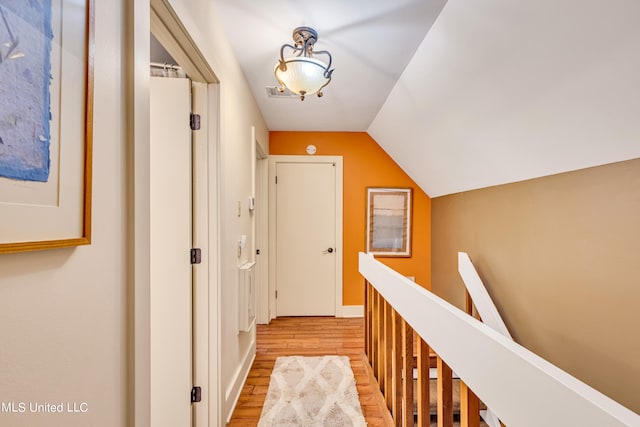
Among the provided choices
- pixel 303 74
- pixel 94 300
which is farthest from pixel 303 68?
pixel 94 300

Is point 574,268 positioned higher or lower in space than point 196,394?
higher

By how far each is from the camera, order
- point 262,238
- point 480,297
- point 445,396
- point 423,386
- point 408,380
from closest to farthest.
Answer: point 445,396 < point 423,386 < point 408,380 < point 480,297 < point 262,238

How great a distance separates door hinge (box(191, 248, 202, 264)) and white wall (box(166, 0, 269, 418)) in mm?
113

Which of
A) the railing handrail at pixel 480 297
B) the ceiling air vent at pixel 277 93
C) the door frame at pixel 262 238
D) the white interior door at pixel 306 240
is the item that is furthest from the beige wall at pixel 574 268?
the door frame at pixel 262 238

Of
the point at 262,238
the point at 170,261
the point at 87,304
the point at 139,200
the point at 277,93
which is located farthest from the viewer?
the point at 262,238

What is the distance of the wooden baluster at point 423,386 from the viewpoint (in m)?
1.22

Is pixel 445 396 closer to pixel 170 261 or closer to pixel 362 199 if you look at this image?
pixel 170 261

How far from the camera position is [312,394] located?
2.05 meters

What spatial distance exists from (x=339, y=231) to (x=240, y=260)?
1698 millimetres

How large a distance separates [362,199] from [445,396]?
2.75 metres

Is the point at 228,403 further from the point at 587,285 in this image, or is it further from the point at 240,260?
the point at 587,285

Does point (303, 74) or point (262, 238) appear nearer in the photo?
Answer: point (303, 74)

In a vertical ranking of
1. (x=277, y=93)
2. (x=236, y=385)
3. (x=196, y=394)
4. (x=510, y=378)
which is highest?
(x=277, y=93)

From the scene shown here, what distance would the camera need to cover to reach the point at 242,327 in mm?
2125
